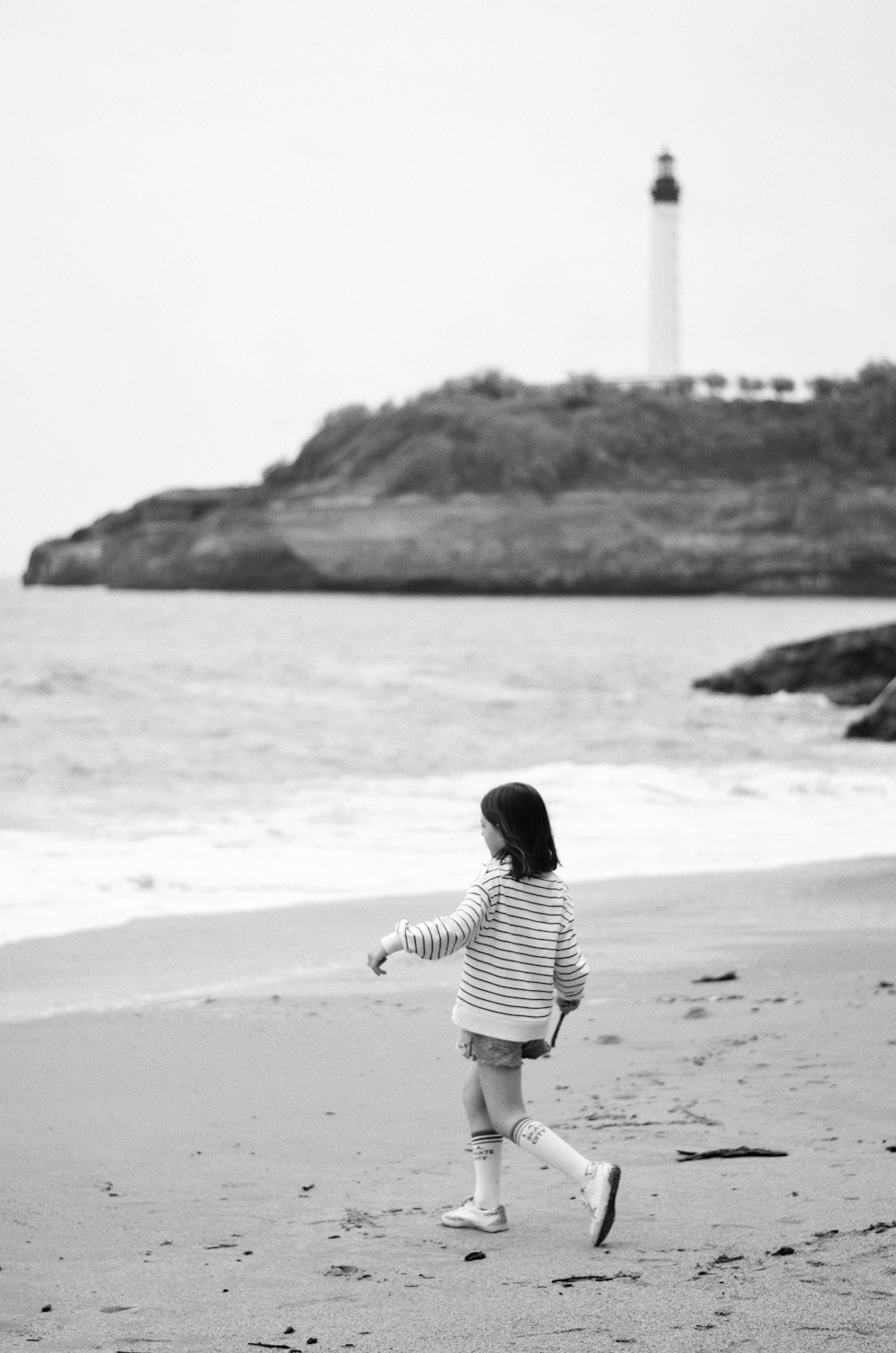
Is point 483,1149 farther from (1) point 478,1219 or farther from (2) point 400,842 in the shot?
(2) point 400,842

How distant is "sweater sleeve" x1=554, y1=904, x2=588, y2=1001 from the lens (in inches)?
146

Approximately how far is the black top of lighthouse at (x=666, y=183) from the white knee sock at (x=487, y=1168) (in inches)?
4310

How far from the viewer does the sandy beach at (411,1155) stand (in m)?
2.95

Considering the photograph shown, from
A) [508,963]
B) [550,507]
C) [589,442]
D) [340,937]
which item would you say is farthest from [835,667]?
[589,442]

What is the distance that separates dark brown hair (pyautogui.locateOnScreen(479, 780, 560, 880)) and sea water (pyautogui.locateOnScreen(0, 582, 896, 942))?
13.7 ft

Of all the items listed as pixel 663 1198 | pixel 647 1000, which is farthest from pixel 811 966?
pixel 663 1198

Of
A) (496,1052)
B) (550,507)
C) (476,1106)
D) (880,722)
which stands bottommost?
(476,1106)

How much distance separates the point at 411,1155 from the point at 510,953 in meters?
0.76

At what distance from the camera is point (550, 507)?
11088cm

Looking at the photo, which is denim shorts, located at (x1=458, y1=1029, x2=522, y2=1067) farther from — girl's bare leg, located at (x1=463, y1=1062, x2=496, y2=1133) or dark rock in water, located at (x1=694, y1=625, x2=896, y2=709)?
dark rock in water, located at (x1=694, y1=625, x2=896, y2=709)

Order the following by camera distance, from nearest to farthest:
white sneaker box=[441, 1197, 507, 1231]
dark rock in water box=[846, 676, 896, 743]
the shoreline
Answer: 1. white sneaker box=[441, 1197, 507, 1231]
2. the shoreline
3. dark rock in water box=[846, 676, 896, 743]

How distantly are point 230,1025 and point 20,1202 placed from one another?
5.74ft

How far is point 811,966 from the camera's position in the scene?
623cm

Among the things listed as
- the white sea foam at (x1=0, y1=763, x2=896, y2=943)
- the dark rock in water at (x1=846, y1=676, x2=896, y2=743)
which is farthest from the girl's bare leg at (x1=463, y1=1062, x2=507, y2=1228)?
the dark rock in water at (x1=846, y1=676, x2=896, y2=743)
